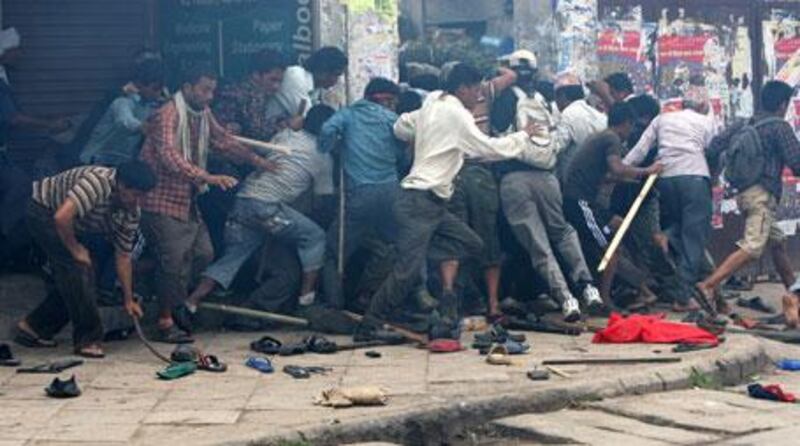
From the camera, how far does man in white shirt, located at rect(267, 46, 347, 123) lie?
1227 cm

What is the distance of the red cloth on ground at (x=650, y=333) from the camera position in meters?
11.3

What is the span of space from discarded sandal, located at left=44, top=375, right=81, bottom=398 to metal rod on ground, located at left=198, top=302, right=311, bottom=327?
7.72ft

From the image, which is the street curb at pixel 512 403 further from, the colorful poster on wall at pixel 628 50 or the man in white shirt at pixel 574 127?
the colorful poster on wall at pixel 628 50

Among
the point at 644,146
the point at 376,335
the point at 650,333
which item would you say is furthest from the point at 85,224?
the point at 644,146

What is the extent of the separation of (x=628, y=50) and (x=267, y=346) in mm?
5222

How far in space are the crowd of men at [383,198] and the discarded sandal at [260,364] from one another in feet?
3.07

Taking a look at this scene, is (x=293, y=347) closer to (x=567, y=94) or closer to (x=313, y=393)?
(x=313, y=393)

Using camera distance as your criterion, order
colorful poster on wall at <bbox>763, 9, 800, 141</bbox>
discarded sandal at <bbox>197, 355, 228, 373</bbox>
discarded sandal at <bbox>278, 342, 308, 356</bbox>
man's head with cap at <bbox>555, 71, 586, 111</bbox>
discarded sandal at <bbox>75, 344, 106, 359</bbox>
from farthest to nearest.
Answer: colorful poster on wall at <bbox>763, 9, 800, 141</bbox> < man's head with cap at <bbox>555, 71, 586, 111</bbox> < discarded sandal at <bbox>278, 342, 308, 356</bbox> < discarded sandal at <bbox>75, 344, 106, 359</bbox> < discarded sandal at <bbox>197, 355, 228, 373</bbox>

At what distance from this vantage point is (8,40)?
12.3 metres

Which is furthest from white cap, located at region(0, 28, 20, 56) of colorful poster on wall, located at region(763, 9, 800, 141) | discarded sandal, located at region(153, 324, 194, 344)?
colorful poster on wall, located at region(763, 9, 800, 141)

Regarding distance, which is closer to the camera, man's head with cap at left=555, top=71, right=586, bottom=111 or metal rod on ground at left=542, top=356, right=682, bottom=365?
metal rod on ground at left=542, top=356, right=682, bottom=365

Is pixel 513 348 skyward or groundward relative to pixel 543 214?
groundward

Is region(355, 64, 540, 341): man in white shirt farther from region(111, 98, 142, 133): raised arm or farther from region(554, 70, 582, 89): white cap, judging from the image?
region(554, 70, 582, 89): white cap

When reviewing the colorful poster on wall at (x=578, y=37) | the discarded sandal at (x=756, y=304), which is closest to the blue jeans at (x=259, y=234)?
the colorful poster on wall at (x=578, y=37)
